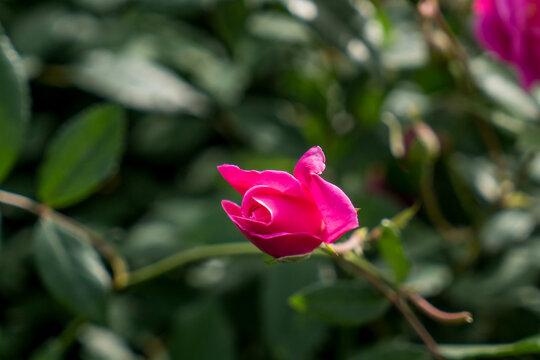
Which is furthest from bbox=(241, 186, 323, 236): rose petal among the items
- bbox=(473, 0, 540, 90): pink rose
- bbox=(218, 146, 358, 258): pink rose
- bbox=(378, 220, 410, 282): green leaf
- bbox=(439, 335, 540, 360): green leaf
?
bbox=(473, 0, 540, 90): pink rose

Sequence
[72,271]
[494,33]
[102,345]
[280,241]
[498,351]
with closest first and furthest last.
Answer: [280,241] < [498,351] < [72,271] < [494,33] < [102,345]

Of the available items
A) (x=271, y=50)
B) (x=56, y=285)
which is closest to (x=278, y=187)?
(x=56, y=285)

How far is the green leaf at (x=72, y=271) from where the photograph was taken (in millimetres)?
646

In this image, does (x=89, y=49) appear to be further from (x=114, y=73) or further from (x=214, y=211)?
(x=214, y=211)

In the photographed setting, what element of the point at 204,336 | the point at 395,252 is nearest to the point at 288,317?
the point at 204,336

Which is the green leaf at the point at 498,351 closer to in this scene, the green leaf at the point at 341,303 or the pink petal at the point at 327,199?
the green leaf at the point at 341,303

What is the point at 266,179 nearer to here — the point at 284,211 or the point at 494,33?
the point at 284,211

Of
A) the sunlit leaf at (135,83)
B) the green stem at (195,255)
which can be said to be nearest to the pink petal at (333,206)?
the green stem at (195,255)

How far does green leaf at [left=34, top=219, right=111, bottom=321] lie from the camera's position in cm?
65

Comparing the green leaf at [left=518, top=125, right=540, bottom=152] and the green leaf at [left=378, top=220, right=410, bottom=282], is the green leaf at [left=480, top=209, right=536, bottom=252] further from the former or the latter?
the green leaf at [left=378, top=220, right=410, bottom=282]

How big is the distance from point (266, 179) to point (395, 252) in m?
0.20

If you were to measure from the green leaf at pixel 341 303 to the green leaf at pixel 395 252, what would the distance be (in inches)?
1.5

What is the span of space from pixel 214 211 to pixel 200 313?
0.47 ft

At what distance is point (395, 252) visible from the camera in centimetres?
58
